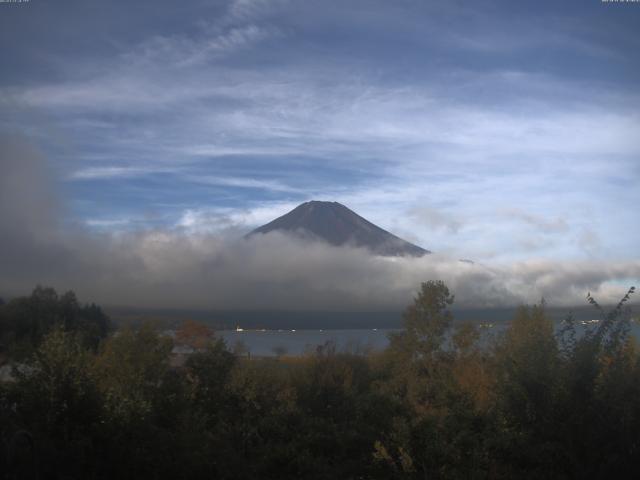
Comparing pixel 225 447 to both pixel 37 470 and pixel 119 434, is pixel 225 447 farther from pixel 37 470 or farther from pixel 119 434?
pixel 37 470

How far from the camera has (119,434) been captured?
297 inches

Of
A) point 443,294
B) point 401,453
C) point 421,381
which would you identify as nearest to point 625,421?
point 401,453

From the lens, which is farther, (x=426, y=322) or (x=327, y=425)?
(x=426, y=322)

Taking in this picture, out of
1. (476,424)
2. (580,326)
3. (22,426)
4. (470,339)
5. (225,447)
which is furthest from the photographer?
(470,339)

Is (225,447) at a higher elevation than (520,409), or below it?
below

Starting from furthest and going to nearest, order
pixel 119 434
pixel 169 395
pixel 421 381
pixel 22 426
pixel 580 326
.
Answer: pixel 421 381 → pixel 169 395 → pixel 580 326 → pixel 119 434 → pixel 22 426

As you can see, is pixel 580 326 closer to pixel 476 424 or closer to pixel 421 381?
pixel 476 424

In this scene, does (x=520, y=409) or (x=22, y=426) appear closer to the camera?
(x=22, y=426)

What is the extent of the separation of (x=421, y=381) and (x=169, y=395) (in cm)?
1368

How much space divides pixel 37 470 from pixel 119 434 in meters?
1.80

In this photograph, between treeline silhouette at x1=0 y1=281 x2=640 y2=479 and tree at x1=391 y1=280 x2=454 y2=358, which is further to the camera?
tree at x1=391 y1=280 x2=454 y2=358

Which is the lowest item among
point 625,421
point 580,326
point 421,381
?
point 421,381

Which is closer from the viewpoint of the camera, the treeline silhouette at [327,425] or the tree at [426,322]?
the treeline silhouette at [327,425]

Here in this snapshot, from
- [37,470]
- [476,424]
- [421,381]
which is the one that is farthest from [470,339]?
[37,470]
